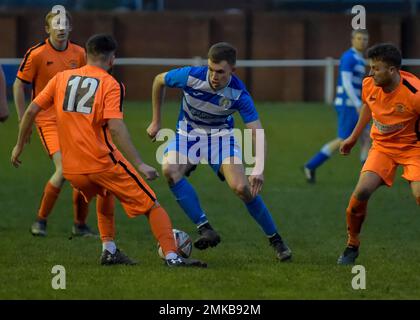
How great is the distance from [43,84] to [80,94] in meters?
2.54

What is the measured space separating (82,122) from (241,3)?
963 inches

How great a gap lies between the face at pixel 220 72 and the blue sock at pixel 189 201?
3.05ft

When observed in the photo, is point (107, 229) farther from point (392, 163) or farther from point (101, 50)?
point (392, 163)

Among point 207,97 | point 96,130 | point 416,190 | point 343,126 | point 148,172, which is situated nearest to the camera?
point 148,172

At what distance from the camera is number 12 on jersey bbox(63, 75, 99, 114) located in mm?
8117

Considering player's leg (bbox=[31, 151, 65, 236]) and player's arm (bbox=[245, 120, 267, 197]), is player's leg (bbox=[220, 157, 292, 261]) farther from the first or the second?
player's leg (bbox=[31, 151, 65, 236])

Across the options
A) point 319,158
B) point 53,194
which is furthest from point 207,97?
point 319,158

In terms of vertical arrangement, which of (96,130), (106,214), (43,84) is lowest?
(106,214)

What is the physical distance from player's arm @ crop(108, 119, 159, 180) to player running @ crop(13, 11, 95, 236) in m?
2.47

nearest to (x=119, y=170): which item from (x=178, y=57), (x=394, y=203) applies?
(x=394, y=203)

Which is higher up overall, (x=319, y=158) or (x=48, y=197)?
(x=319, y=158)

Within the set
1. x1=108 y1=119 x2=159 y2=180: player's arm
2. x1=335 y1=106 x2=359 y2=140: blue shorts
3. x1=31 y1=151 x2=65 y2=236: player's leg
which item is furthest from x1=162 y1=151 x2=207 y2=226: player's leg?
x1=335 y1=106 x2=359 y2=140: blue shorts

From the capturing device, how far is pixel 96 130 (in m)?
8.25
